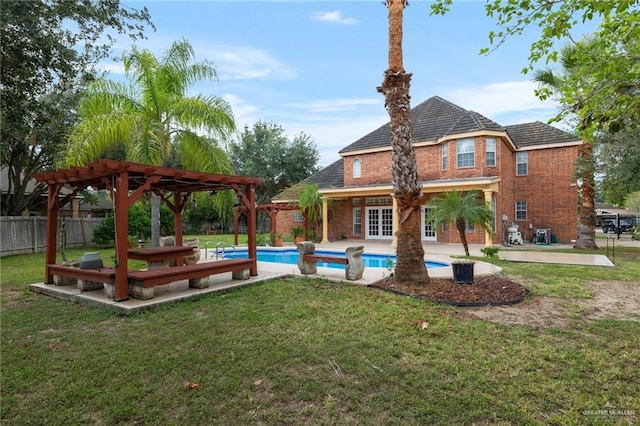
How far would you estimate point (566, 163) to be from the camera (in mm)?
18953

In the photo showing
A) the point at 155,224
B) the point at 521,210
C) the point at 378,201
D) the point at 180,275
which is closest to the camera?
the point at 180,275

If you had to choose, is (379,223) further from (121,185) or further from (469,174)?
(121,185)

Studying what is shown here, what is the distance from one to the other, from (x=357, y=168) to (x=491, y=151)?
7661 mm

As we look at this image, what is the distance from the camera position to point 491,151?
1736 centimetres

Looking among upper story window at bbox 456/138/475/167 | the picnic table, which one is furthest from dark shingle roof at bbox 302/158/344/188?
the picnic table

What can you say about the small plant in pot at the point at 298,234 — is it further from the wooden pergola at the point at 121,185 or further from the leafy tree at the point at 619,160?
the leafy tree at the point at 619,160

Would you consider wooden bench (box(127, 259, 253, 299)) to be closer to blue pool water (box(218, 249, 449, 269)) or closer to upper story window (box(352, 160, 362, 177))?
blue pool water (box(218, 249, 449, 269))

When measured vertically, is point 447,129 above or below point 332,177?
above

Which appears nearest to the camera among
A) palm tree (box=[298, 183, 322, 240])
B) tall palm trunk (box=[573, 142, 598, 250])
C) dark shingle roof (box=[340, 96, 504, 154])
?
tall palm trunk (box=[573, 142, 598, 250])

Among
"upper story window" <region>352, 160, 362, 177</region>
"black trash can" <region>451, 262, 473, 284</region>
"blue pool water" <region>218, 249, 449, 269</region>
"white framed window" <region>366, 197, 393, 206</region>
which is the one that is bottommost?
"blue pool water" <region>218, 249, 449, 269</region>

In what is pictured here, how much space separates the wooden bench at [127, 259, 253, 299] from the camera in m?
6.53

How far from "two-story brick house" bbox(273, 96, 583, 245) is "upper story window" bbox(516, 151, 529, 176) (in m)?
0.05

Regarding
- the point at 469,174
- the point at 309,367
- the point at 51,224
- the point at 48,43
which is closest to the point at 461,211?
the point at 469,174

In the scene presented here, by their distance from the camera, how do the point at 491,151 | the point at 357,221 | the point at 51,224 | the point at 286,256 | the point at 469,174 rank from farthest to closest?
the point at 357,221 < the point at 469,174 < the point at 491,151 < the point at 286,256 < the point at 51,224
